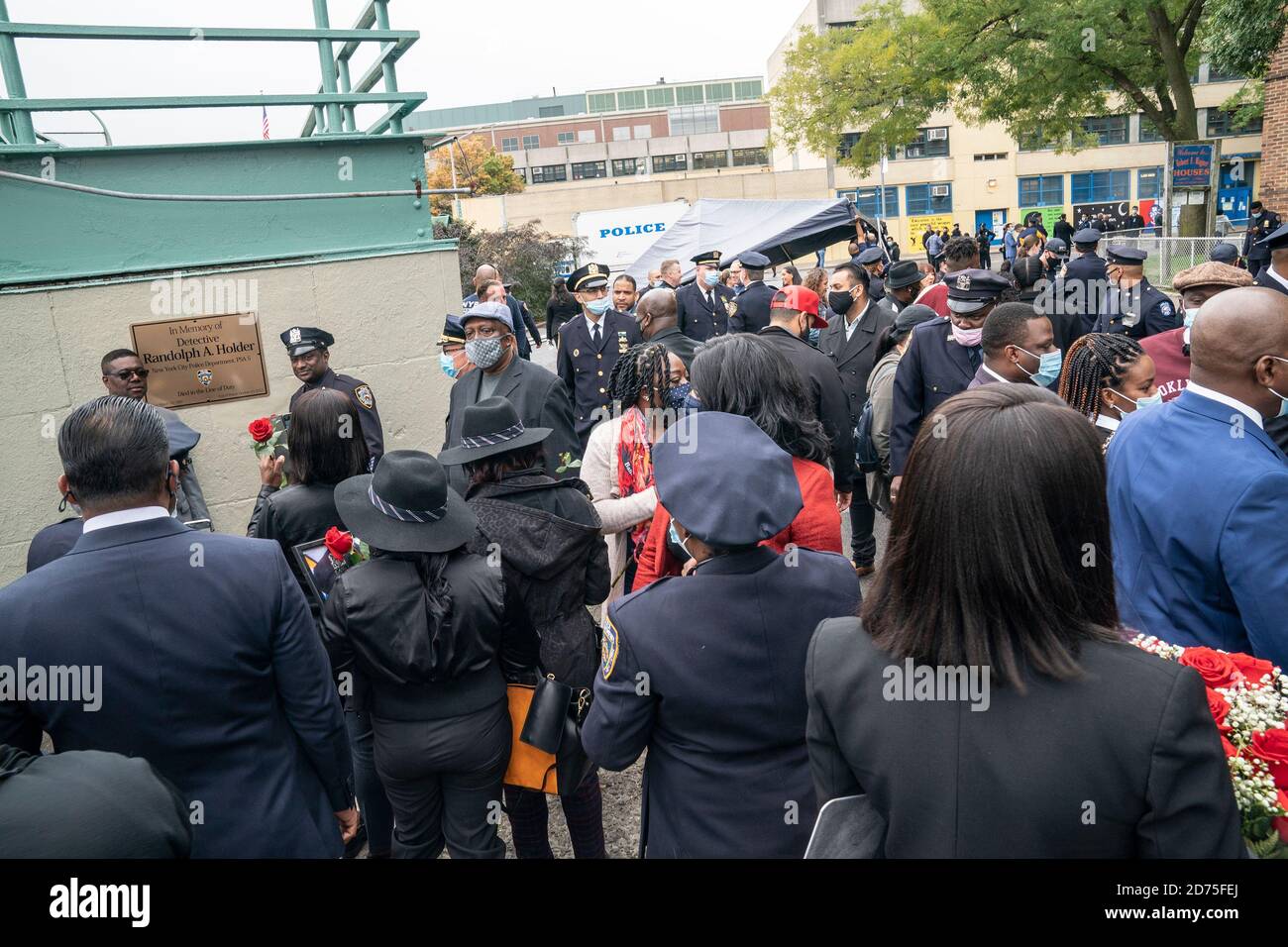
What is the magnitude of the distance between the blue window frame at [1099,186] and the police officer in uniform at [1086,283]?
49017 mm

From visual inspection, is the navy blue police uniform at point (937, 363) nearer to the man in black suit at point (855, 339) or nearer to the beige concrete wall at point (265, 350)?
the man in black suit at point (855, 339)

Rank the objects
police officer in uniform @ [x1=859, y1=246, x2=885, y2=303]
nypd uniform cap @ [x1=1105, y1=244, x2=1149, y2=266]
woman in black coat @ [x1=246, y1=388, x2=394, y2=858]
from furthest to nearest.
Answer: police officer in uniform @ [x1=859, y1=246, x2=885, y2=303], nypd uniform cap @ [x1=1105, y1=244, x2=1149, y2=266], woman in black coat @ [x1=246, y1=388, x2=394, y2=858]

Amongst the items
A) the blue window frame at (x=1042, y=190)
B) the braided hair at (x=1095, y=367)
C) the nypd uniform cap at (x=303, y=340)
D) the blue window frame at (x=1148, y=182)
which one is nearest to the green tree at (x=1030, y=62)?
the braided hair at (x=1095, y=367)

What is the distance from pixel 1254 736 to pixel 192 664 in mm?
2511

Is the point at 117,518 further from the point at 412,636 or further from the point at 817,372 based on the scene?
the point at 817,372

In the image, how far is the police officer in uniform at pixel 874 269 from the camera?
9.93 m

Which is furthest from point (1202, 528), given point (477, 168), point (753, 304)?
point (477, 168)

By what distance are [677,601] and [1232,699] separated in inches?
47.0

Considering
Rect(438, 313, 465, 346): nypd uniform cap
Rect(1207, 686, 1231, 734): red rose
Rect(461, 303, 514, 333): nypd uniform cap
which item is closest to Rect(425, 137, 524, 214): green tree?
Rect(438, 313, 465, 346): nypd uniform cap

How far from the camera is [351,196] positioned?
6301 millimetres

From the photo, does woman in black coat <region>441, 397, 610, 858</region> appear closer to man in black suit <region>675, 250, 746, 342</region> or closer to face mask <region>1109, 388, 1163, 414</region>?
face mask <region>1109, 388, 1163, 414</region>

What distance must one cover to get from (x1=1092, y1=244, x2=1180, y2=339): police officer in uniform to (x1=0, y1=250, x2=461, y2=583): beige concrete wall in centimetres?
505

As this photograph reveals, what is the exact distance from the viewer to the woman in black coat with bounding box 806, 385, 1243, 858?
4.56 ft

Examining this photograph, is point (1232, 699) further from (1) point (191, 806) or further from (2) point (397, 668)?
(1) point (191, 806)
